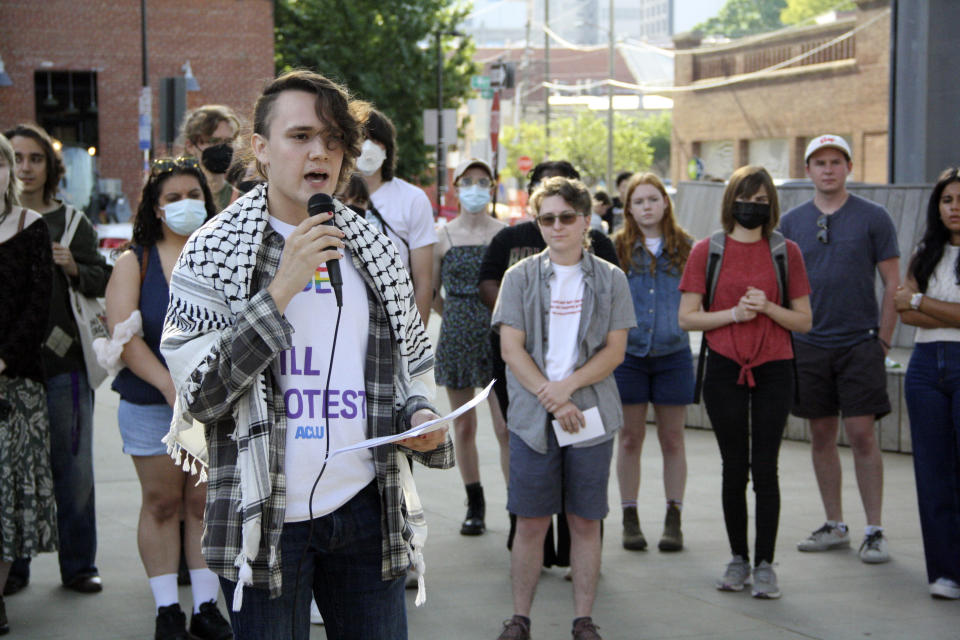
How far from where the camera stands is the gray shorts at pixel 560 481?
17.5 feet

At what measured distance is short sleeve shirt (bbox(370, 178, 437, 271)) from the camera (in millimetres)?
6730

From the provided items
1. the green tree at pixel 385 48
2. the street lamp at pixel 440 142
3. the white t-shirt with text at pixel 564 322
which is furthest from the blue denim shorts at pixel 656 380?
the green tree at pixel 385 48

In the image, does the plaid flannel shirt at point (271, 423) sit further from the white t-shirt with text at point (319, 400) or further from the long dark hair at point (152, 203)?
the long dark hair at point (152, 203)

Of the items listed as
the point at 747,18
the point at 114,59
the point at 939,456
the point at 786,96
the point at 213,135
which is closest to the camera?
the point at 939,456

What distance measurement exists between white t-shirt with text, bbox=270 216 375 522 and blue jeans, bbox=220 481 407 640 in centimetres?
5

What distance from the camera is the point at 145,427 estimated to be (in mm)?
5223

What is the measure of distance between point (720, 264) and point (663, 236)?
1.08 m

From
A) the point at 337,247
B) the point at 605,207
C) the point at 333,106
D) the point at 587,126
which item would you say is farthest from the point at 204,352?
the point at 587,126

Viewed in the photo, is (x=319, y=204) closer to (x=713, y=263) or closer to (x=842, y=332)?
(x=713, y=263)

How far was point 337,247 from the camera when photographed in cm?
291

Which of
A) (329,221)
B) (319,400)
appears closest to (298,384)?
(319,400)

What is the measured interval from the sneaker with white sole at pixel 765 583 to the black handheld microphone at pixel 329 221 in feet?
12.1

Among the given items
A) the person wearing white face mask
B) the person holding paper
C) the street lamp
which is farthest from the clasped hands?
the street lamp

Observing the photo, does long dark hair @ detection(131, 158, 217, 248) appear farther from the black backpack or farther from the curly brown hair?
the curly brown hair
